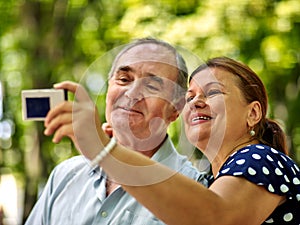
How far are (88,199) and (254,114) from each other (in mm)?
627

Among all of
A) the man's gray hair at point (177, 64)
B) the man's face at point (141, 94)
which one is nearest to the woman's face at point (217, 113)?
the man's gray hair at point (177, 64)

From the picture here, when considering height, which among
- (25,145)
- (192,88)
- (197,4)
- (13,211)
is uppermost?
(192,88)

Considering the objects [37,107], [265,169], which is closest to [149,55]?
[37,107]

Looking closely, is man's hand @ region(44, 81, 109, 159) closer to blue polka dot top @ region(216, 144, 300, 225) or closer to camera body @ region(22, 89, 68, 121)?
camera body @ region(22, 89, 68, 121)

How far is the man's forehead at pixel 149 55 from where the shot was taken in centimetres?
176

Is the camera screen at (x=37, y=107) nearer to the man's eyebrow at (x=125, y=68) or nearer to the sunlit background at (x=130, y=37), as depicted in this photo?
the man's eyebrow at (x=125, y=68)

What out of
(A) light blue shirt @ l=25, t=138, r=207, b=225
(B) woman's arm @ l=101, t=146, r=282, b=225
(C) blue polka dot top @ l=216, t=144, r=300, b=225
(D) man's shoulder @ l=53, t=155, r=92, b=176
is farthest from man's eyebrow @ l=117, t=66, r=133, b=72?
(B) woman's arm @ l=101, t=146, r=282, b=225

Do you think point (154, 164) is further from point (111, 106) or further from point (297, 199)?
point (111, 106)

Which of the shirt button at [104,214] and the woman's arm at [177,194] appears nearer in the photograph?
the woman's arm at [177,194]

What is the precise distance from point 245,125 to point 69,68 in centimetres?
454

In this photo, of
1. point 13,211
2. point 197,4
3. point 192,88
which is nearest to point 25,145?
point 13,211

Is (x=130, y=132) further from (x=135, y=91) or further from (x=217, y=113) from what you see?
(x=217, y=113)

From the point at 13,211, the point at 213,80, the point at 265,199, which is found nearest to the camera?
the point at 265,199

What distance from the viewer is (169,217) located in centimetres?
114
